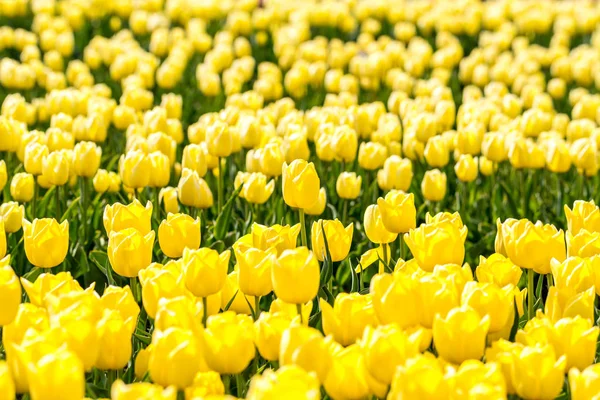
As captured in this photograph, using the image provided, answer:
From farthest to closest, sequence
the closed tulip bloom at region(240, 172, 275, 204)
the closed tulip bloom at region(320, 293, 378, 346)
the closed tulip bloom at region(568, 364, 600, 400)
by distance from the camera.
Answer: the closed tulip bloom at region(240, 172, 275, 204)
the closed tulip bloom at region(320, 293, 378, 346)
the closed tulip bloom at region(568, 364, 600, 400)

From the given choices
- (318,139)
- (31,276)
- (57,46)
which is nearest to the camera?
(31,276)

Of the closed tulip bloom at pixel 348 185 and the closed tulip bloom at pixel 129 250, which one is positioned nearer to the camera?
the closed tulip bloom at pixel 129 250

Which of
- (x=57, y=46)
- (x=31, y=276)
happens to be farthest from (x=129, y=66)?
(x=31, y=276)

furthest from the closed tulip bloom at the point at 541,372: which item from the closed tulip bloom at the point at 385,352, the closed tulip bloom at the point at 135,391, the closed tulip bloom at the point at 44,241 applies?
the closed tulip bloom at the point at 44,241

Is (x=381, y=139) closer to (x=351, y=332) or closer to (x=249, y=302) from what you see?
(x=249, y=302)

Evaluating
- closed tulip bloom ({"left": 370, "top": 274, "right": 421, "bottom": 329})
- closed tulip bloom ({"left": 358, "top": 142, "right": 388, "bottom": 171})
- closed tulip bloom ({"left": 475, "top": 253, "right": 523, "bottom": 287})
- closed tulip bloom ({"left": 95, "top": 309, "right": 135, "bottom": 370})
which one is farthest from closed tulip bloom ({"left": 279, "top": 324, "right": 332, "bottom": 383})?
closed tulip bloom ({"left": 358, "top": 142, "right": 388, "bottom": 171})

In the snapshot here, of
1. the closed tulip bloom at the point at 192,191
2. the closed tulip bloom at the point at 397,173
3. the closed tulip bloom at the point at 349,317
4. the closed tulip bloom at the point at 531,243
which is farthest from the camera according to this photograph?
the closed tulip bloom at the point at 397,173

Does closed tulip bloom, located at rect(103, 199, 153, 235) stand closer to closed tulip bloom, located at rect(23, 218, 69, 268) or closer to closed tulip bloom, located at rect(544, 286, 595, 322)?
closed tulip bloom, located at rect(23, 218, 69, 268)

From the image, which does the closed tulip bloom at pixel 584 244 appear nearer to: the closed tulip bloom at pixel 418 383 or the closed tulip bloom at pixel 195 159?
the closed tulip bloom at pixel 418 383
